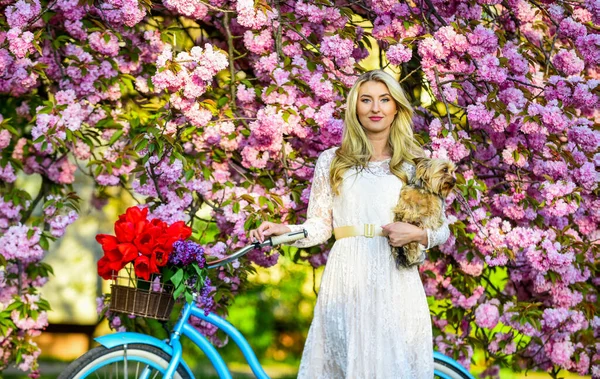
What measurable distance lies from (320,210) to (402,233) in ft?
1.44

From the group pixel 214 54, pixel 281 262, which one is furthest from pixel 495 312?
pixel 281 262

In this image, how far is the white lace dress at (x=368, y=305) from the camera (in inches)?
132

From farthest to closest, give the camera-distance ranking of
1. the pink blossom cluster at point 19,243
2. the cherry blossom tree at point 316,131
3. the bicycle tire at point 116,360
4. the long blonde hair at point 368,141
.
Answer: the pink blossom cluster at point 19,243 < the cherry blossom tree at point 316,131 < the long blonde hair at point 368,141 < the bicycle tire at point 116,360

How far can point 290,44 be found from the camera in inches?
189

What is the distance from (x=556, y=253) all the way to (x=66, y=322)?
24.7 feet

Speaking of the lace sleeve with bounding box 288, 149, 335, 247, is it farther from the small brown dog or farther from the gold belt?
the small brown dog

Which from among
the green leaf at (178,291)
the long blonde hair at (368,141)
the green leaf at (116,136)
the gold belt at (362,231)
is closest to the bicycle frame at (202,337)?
the green leaf at (178,291)

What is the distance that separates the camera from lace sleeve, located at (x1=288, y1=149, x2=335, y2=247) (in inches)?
140

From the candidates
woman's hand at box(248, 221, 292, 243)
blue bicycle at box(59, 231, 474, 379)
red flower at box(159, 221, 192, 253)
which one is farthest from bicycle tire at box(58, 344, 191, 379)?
woman's hand at box(248, 221, 292, 243)

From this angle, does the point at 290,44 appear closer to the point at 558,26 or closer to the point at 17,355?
the point at 558,26

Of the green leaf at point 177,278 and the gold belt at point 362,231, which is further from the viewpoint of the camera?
the gold belt at point 362,231

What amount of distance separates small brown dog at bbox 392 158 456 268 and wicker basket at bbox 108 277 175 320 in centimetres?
84

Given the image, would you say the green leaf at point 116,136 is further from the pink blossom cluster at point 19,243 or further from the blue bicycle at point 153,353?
the blue bicycle at point 153,353

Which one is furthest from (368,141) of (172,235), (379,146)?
(172,235)
